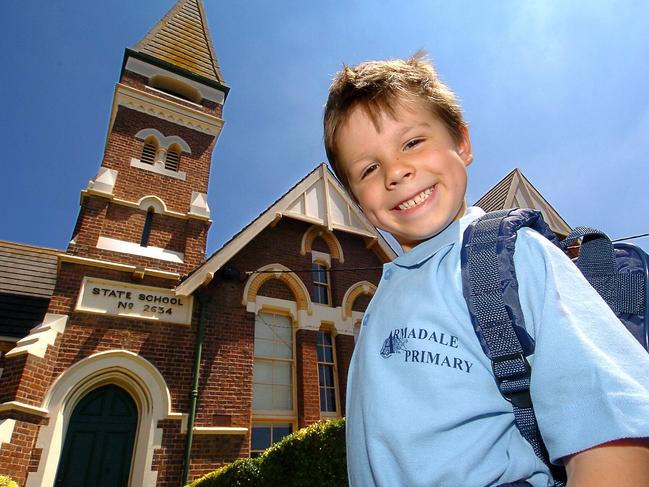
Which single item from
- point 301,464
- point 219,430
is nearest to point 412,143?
point 301,464

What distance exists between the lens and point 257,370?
909 cm

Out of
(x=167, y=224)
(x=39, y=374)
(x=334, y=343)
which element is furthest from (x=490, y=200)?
(x=39, y=374)

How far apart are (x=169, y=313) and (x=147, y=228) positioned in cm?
244

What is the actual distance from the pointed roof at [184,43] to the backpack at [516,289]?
551 inches

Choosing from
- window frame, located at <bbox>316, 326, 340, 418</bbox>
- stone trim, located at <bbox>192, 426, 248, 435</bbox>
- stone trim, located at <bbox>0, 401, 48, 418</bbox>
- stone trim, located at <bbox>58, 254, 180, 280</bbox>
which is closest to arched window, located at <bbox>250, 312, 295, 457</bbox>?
stone trim, located at <bbox>192, 426, 248, 435</bbox>

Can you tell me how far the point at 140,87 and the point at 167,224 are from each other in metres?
4.73

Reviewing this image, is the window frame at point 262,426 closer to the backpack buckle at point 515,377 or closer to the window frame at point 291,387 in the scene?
the window frame at point 291,387

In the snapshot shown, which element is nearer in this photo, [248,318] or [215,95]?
[248,318]

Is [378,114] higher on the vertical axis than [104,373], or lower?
lower

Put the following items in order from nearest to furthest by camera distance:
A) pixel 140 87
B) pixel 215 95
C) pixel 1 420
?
pixel 1 420
pixel 140 87
pixel 215 95

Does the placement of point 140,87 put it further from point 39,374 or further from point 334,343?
point 334,343

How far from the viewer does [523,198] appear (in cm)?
1259

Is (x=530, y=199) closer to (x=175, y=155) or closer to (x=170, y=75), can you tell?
(x=175, y=155)

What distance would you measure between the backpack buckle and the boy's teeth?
0.62 metres
